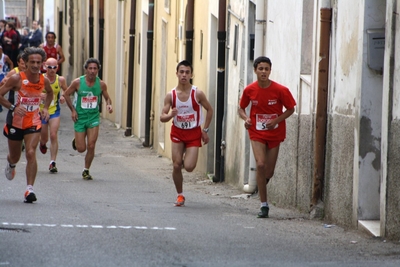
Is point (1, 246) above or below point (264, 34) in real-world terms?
below

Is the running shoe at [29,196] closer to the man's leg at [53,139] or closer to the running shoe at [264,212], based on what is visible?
the running shoe at [264,212]

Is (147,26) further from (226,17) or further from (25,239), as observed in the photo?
(25,239)

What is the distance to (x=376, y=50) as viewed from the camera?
9.77 meters

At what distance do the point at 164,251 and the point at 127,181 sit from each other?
7780 millimetres

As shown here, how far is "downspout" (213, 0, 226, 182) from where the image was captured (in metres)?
16.0

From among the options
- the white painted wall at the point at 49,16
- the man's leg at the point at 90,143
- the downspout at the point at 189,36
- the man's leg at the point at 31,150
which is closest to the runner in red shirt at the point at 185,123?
the man's leg at the point at 31,150

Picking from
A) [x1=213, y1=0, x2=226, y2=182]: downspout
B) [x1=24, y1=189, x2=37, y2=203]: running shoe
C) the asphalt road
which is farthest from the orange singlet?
[x1=213, y1=0, x2=226, y2=182]: downspout

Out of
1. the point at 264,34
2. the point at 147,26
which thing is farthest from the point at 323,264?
the point at 147,26

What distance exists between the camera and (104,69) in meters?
29.6

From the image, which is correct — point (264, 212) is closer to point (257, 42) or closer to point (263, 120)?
point (263, 120)

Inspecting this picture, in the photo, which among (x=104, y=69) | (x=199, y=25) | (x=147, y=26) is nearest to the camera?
(x=199, y=25)

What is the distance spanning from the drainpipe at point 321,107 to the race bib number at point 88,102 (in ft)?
16.9

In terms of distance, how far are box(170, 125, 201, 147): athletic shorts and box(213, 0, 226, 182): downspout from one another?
12.0 ft

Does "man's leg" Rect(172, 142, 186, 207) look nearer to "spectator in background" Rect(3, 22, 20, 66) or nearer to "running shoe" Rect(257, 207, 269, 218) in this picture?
"running shoe" Rect(257, 207, 269, 218)
